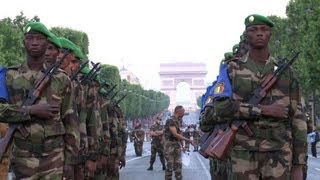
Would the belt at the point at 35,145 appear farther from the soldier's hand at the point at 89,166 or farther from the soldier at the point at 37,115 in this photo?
the soldier's hand at the point at 89,166

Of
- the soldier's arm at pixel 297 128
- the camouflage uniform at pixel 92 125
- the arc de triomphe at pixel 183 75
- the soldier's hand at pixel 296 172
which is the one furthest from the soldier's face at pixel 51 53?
the arc de triomphe at pixel 183 75

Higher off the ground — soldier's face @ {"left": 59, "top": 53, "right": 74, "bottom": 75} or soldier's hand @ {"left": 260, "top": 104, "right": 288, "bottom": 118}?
soldier's face @ {"left": 59, "top": 53, "right": 74, "bottom": 75}

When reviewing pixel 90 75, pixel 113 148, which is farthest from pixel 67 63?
pixel 113 148

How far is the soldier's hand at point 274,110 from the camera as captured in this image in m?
5.50

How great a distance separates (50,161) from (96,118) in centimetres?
207

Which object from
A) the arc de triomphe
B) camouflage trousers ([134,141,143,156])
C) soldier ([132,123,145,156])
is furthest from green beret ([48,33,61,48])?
the arc de triomphe

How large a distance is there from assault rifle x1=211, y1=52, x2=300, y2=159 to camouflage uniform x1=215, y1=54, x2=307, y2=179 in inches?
1.8

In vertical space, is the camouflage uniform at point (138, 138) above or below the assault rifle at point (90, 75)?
below

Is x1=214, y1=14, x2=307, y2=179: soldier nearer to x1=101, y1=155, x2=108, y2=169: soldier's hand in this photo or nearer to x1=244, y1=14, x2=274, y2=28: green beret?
x1=244, y1=14, x2=274, y2=28: green beret

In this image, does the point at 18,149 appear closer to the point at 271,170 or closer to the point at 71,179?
the point at 71,179

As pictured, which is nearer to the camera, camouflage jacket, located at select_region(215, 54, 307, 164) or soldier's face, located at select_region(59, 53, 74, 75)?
camouflage jacket, located at select_region(215, 54, 307, 164)

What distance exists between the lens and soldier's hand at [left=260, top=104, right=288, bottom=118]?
5.50 meters

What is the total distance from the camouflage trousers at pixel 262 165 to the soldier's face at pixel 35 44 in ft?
5.58

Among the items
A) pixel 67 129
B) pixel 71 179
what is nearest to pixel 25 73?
pixel 67 129
